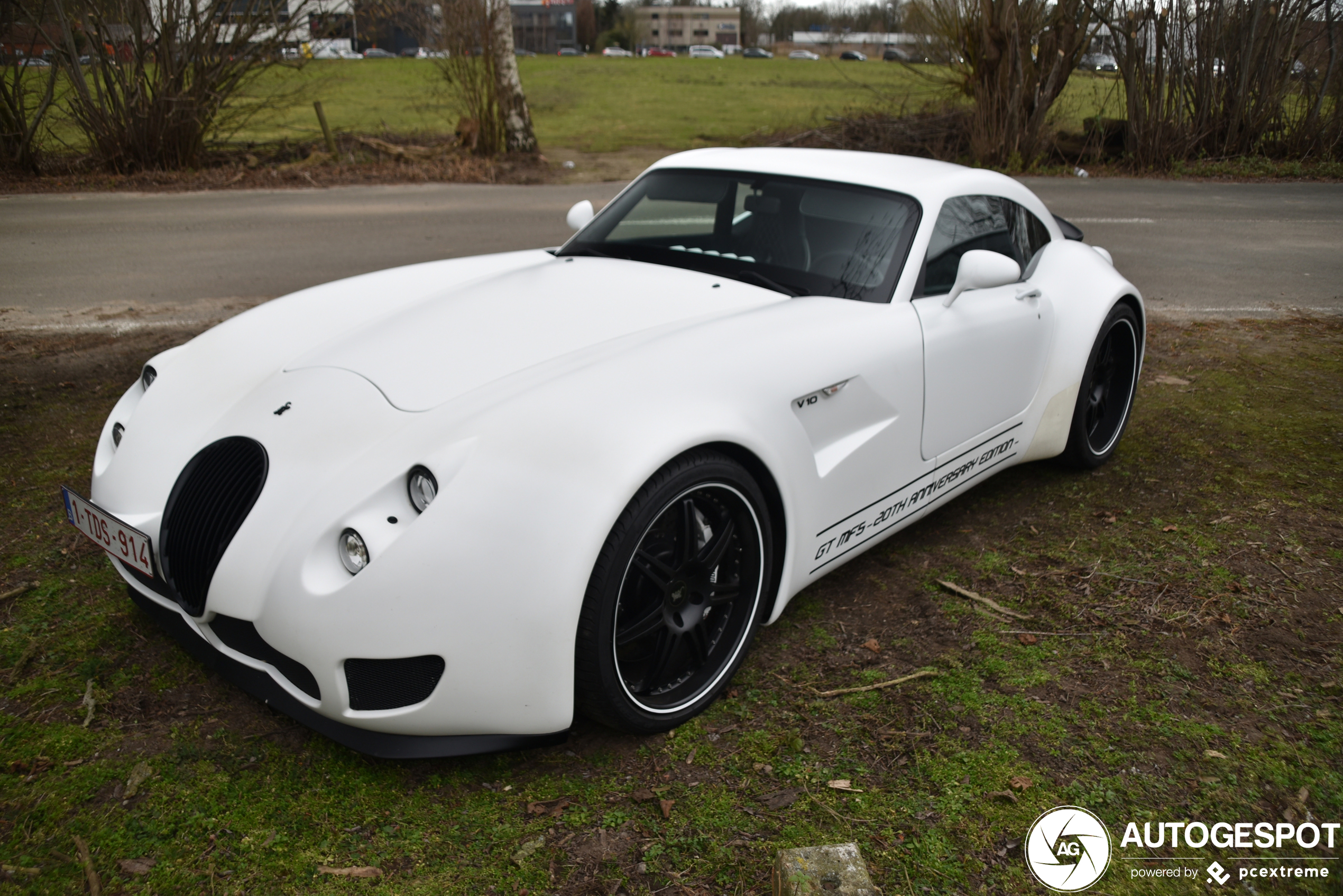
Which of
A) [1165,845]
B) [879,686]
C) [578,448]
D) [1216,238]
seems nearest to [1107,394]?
[879,686]

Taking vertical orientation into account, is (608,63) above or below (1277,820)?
above

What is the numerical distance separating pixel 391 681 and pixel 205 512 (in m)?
0.69

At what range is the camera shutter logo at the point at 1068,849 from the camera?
6.79 feet

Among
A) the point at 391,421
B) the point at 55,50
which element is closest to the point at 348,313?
the point at 391,421

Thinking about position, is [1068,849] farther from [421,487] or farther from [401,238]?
[401,238]

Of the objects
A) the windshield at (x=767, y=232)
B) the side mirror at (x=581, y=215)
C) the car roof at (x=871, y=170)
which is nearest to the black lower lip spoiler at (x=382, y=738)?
the windshield at (x=767, y=232)

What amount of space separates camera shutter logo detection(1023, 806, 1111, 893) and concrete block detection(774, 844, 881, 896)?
45 cm

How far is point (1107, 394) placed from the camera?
171 inches

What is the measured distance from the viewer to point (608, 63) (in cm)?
4409

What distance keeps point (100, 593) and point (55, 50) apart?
35.6 ft

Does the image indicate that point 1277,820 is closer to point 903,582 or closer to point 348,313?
point 903,582

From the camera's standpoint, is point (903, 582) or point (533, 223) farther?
point (533, 223)

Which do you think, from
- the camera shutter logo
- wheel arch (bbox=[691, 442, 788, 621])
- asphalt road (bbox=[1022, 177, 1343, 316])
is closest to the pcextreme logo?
the camera shutter logo

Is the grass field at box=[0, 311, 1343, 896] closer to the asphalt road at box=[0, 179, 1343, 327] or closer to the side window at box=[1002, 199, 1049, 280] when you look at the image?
the side window at box=[1002, 199, 1049, 280]
